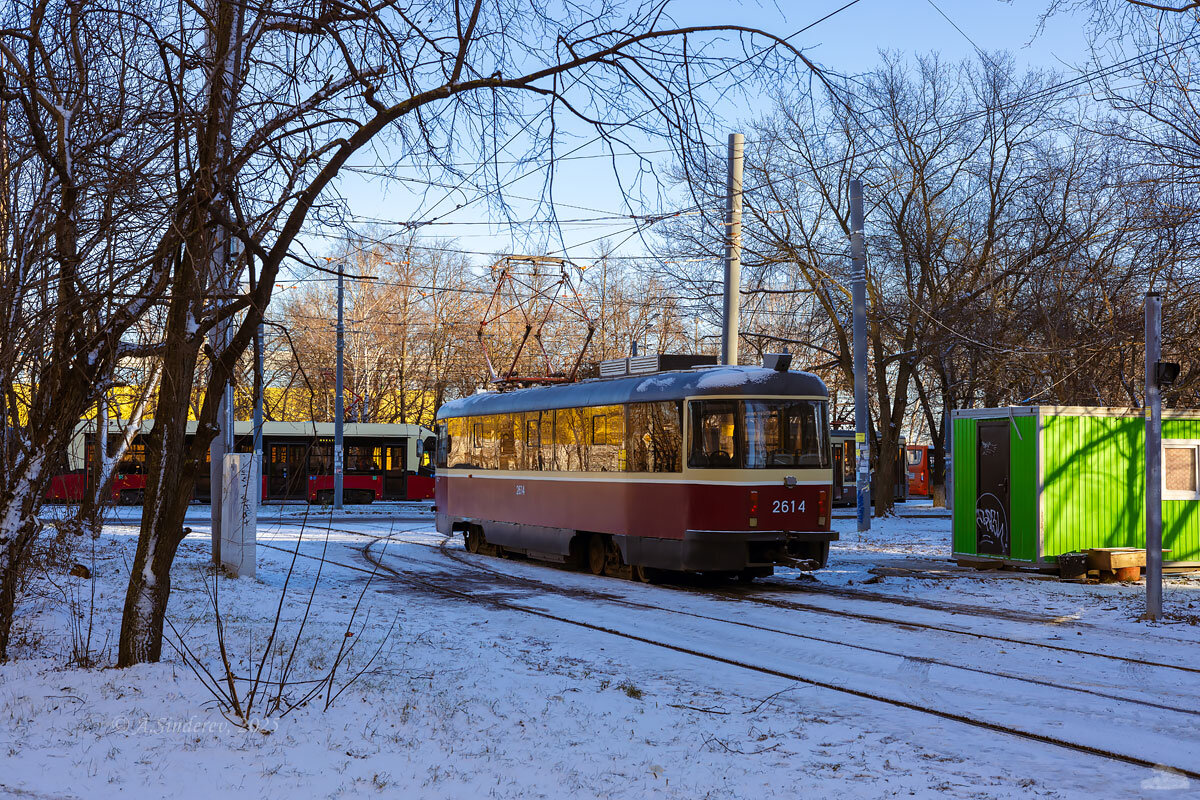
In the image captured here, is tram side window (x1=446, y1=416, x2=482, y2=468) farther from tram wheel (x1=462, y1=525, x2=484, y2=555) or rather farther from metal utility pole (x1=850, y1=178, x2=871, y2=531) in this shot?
metal utility pole (x1=850, y1=178, x2=871, y2=531)

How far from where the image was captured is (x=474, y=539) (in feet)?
73.3

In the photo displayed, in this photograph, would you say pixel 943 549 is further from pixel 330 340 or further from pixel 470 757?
pixel 330 340

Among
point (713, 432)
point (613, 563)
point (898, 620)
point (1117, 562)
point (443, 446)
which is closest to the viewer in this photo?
Result: point (898, 620)

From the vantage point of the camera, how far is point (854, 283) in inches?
988

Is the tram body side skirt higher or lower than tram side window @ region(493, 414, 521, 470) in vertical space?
lower

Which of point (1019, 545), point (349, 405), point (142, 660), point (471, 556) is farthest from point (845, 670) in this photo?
point (349, 405)

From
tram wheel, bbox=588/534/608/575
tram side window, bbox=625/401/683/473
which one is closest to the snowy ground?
tram side window, bbox=625/401/683/473

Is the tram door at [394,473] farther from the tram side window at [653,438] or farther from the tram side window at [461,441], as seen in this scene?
the tram side window at [653,438]

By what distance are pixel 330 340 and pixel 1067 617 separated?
144 ft

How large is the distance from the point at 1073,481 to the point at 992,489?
3.71 feet

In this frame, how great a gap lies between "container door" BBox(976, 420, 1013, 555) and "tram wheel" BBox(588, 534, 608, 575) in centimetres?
559

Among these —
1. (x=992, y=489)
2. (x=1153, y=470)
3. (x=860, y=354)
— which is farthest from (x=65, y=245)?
(x=860, y=354)

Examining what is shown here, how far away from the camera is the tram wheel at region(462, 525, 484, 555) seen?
869 inches

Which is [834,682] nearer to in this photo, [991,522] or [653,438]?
[653,438]
